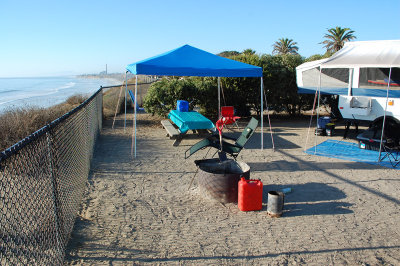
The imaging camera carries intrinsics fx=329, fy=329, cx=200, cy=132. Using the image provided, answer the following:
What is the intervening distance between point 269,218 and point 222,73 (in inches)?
185

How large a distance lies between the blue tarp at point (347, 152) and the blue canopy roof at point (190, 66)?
2.74 metres

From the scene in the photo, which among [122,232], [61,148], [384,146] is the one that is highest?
[61,148]

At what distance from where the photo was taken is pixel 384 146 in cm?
831

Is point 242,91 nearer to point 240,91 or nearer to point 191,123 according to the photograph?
point 240,91

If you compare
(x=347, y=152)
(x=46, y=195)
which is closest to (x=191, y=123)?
(x=347, y=152)

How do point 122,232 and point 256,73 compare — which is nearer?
point 122,232

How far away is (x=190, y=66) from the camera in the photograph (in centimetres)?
848

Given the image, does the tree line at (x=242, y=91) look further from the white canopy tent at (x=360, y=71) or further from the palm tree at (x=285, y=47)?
the palm tree at (x=285, y=47)

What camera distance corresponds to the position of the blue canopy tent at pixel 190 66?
320 inches

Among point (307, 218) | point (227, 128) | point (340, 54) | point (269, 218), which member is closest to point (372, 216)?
point (307, 218)

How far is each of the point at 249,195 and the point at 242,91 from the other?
9740 millimetres

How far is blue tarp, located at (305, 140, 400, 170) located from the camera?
8172 millimetres

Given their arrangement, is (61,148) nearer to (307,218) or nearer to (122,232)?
(122,232)

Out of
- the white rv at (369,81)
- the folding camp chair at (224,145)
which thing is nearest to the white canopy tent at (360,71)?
the white rv at (369,81)
